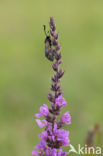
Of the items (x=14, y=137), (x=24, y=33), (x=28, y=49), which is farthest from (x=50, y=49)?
(x=24, y=33)

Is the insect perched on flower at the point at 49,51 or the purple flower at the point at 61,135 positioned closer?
the purple flower at the point at 61,135

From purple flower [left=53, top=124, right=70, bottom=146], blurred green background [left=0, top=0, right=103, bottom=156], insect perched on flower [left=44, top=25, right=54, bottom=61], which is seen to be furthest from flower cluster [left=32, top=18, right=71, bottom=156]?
blurred green background [left=0, top=0, right=103, bottom=156]

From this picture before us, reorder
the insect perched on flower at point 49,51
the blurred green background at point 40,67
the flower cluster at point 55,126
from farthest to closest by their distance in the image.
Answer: the blurred green background at point 40,67 < the insect perched on flower at point 49,51 < the flower cluster at point 55,126

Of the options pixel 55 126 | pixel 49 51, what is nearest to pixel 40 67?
pixel 49 51

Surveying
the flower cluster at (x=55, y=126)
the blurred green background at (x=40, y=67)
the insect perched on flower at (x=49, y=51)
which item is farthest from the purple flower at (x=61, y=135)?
the blurred green background at (x=40, y=67)

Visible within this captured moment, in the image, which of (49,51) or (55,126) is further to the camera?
(49,51)

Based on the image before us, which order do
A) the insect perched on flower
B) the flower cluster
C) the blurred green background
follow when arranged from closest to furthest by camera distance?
the flower cluster → the insect perched on flower → the blurred green background

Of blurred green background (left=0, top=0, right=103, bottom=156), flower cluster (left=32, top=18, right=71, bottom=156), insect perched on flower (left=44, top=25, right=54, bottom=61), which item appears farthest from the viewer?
blurred green background (left=0, top=0, right=103, bottom=156)

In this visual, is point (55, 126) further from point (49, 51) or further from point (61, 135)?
point (49, 51)

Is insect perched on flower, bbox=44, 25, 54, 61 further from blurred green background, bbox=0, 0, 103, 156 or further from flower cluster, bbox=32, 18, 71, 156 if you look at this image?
blurred green background, bbox=0, 0, 103, 156

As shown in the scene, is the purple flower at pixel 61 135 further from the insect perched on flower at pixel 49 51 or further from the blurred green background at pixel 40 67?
the blurred green background at pixel 40 67
